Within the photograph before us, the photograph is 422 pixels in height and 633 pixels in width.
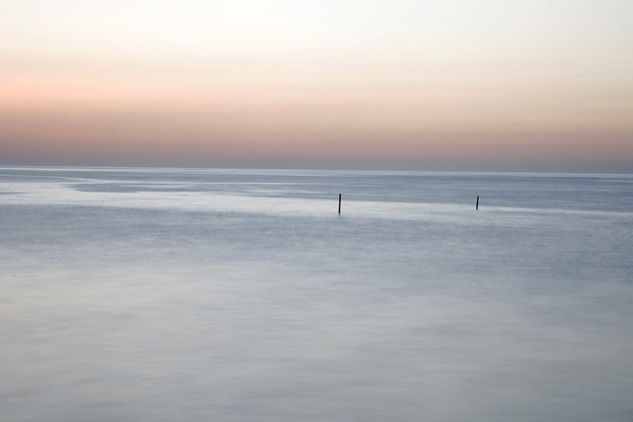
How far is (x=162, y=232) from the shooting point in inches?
1572

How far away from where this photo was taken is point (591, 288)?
72.8ft

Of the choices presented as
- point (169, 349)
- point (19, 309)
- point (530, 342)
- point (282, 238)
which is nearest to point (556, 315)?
point (530, 342)

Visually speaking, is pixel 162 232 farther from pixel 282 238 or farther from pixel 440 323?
pixel 440 323

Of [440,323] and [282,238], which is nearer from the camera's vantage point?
[440,323]

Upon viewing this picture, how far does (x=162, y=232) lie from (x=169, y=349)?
89.0 ft

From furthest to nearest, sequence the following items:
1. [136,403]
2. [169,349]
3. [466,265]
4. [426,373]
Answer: [466,265]
[169,349]
[426,373]
[136,403]

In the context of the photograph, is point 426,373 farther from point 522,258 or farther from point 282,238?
point 282,238

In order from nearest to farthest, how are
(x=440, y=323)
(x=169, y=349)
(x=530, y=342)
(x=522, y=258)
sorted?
(x=169, y=349) < (x=530, y=342) < (x=440, y=323) < (x=522, y=258)

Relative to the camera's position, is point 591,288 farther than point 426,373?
Yes

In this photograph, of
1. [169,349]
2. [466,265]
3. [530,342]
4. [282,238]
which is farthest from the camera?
[282,238]

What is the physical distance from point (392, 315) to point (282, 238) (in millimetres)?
20988

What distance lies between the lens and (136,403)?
10.4 metres

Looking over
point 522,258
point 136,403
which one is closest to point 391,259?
point 522,258

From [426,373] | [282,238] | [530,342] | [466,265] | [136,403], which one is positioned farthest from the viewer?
[282,238]
